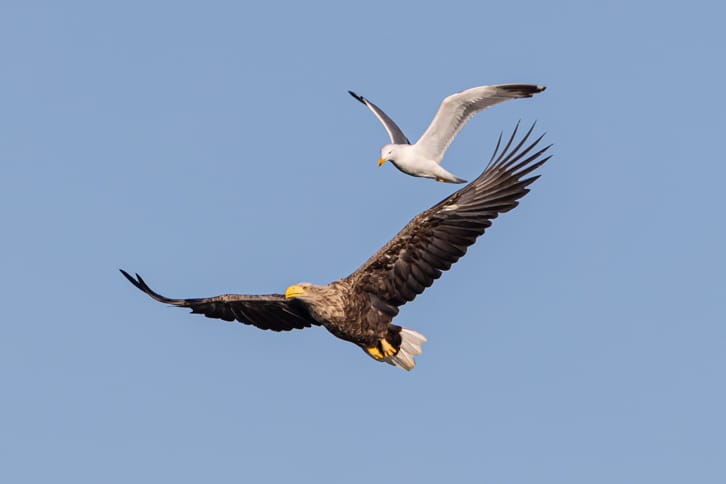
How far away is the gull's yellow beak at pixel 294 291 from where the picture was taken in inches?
533

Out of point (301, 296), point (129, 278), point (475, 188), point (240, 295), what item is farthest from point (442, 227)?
point (129, 278)

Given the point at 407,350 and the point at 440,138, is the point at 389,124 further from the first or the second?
the point at 407,350

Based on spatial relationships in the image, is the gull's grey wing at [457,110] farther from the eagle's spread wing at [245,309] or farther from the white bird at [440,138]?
the eagle's spread wing at [245,309]

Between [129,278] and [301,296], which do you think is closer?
[301,296]

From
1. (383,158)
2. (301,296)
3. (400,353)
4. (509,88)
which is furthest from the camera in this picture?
(383,158)

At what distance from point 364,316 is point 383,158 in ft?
13.1

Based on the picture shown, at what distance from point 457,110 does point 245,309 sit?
393 cm

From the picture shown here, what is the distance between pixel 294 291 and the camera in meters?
13.5

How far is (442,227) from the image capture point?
1365 centimetres

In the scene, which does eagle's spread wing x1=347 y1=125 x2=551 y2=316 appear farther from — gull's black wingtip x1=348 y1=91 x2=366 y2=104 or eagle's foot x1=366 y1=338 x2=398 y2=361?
gull's black wingtip x1=348 y1=91 x2=366 y2=104

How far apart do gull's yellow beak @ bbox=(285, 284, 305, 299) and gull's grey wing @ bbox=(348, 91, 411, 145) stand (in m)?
5.56

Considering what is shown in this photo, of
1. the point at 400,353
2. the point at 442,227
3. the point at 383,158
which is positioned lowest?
the point at 400,353

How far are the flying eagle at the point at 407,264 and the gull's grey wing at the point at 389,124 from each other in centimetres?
507

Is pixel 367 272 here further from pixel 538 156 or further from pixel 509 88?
pixel 509 88
